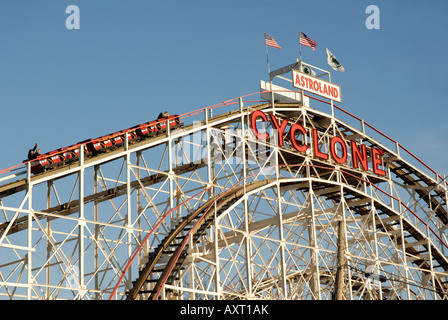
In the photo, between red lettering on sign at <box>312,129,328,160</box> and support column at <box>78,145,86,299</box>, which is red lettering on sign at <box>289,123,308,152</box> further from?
support column at <box>78,145,86,299</box>

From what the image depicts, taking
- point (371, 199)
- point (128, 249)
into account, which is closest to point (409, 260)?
point (371, 199)

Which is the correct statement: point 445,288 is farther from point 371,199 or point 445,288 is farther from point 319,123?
point 319,123

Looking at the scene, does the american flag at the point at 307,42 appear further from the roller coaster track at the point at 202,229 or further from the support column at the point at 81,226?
the support column at the point at 81,226

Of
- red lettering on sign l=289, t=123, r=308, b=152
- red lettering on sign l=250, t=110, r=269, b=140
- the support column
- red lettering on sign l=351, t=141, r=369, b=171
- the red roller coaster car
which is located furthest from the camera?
red lettering on sign l=351, t=141, r=369, b=171

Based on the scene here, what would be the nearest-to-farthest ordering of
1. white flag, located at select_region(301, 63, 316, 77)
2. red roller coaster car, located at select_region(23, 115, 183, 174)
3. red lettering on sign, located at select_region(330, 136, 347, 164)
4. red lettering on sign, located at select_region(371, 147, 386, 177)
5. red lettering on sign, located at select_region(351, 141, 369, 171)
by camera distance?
red roller coaster car, located at select_region(23, 115, 183, 174) < red lettering on sign, located at select_region(330, 136, 347, 164) < white flag, located at select_region(301, 63, 316, 77) < red lettering on sign, located at select_region(351, 141, 369, 171) < red lettering on sign, located at select_region(371, 147, 386, 177)

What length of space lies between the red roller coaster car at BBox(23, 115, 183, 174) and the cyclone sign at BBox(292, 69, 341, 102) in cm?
681

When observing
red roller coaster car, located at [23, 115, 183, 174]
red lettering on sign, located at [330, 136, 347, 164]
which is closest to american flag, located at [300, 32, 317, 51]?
red lettering on sign, located at [330, 136, 347, 164]

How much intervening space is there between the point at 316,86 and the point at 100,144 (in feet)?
40.4

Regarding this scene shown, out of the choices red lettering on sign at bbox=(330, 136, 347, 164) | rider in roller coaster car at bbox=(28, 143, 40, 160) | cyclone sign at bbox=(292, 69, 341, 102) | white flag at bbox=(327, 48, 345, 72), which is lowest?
rider in roller coaster car at bbox=(28, 143, 40, 160)

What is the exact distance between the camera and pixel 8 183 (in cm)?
2898

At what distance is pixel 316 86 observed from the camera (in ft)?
133

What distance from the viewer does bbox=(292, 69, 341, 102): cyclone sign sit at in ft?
129

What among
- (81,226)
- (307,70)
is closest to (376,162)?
(307,70)

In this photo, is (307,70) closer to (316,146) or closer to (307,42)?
(307,42)
